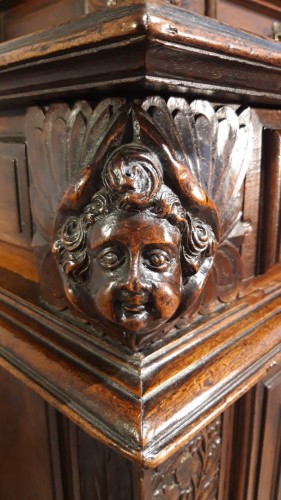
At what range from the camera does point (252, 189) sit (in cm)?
55

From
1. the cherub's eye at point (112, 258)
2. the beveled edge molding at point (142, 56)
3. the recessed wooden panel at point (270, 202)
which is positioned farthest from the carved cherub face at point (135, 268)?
the recessed wooden panel at point (270, 202)

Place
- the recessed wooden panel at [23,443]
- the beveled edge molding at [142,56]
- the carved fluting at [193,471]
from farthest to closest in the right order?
the recessed wooden panel at [23,443] → the carved fluting at [193,471] → the beveled edge molding at [142,56]

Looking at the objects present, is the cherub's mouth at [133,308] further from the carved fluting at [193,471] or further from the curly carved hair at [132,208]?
the carved fluting at [193,471]

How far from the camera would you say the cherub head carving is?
38 cm

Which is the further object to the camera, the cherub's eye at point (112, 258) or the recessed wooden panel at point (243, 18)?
the recessed wooden panel at point (243, 18)

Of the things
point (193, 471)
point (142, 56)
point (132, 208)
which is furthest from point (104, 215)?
point (193, 471)

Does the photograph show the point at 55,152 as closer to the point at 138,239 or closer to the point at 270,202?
the point at 138,239

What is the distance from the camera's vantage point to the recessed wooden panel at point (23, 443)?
62 cm

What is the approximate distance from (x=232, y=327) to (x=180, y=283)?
0.16 m

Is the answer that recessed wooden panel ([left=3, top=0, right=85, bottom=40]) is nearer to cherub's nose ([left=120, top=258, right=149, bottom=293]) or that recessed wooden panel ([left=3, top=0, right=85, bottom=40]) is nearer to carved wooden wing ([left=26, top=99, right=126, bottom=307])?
carved wooden wing ([left=26, top=99, right=126, bottom=307])

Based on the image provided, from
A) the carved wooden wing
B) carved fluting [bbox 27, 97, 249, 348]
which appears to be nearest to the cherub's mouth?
carved fluting [bbox 27, 97, 249, 348]

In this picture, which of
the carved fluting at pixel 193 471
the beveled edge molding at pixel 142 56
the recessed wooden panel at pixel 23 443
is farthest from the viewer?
the recessed wooden panel at pixel 23 443

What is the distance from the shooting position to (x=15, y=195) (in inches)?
22.5

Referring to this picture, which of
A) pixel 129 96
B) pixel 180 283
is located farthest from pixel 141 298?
pixel 129 96
